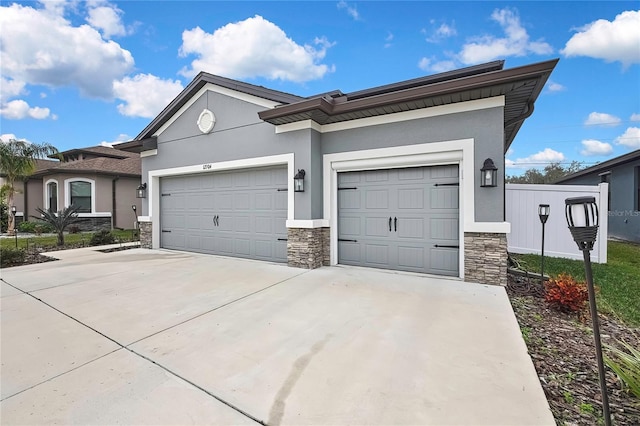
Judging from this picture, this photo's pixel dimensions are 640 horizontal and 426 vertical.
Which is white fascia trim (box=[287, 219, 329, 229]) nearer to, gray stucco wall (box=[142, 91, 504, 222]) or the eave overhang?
gray stucco wall (box=[142, 91, 504, 222])

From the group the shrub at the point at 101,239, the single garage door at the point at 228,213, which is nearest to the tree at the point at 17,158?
the shrub at the point at 101,239

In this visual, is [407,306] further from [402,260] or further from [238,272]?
[238,272]

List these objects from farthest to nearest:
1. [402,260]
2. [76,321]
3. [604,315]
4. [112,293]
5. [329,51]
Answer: [329,51] → [402,260] → [112,293] → [604,315] → [76,321]

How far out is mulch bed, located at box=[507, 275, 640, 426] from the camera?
2.15 m

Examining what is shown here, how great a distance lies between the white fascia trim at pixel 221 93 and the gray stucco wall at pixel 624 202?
15.1 metres

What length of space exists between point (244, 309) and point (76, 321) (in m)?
2.07

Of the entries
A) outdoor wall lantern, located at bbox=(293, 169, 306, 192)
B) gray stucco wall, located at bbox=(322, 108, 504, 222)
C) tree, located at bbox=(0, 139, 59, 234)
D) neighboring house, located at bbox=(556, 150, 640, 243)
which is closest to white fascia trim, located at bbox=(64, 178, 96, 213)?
tree, located at bbox=(0, 139, 59, 234)

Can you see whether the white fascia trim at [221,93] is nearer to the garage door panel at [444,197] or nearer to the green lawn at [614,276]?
the garage door panel at [444,197]

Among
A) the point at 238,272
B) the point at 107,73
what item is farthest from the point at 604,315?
the point at 107,73

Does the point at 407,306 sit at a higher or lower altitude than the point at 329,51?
lower

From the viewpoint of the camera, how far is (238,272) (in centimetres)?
648

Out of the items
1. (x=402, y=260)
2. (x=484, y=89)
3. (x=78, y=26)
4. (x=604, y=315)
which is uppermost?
(x=78, y=26)

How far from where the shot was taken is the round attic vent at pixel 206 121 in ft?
27.0

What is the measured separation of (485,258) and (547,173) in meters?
31.4
